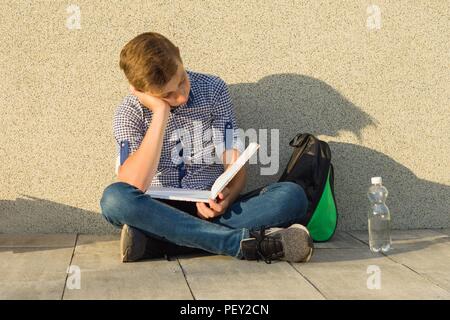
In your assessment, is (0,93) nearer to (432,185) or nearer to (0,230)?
(0,230)

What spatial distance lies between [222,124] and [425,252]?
1345mm

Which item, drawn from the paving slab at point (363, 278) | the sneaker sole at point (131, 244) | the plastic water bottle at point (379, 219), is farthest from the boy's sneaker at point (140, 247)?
the plastic water bottle at point (379, 219)

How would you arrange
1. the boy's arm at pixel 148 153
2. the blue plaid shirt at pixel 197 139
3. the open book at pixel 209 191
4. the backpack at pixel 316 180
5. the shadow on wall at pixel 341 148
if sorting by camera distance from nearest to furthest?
1. the open book at pixel 209 191
2. the boy's arm at pixel 148 153
3. the blue plaid shirt at pixel 197 139
4. the backpack at pixel 316 180
5. the shadow on wall at pixel 341 148

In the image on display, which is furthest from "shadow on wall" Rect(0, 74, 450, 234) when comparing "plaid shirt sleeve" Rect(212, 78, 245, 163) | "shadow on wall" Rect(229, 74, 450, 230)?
"plaid shirt sleeve" Rect(212, 78, 245, 163)

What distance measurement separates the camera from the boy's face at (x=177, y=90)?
171 inches

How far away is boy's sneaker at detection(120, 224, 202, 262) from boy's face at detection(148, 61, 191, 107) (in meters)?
0.71

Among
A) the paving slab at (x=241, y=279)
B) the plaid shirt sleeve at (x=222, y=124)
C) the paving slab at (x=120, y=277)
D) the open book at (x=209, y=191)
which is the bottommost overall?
the paving slab at (x=241, y=279)

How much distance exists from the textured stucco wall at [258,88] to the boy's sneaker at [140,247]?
2.68 ft

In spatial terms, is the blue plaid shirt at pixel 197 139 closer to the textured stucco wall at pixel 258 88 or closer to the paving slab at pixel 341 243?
the textured stucco wall at pixel 258 88

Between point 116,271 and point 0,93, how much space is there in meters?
1.52

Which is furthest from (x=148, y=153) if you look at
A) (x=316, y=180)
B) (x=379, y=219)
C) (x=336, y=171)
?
(x=379, y=219)

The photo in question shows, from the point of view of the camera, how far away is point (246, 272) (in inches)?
161

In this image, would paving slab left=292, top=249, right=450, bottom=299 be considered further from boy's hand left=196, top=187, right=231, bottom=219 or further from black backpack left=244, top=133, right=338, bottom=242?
boy's hand left=196, top=187, right=231, bottom=219

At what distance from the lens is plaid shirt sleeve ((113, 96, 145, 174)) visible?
15.0ft
